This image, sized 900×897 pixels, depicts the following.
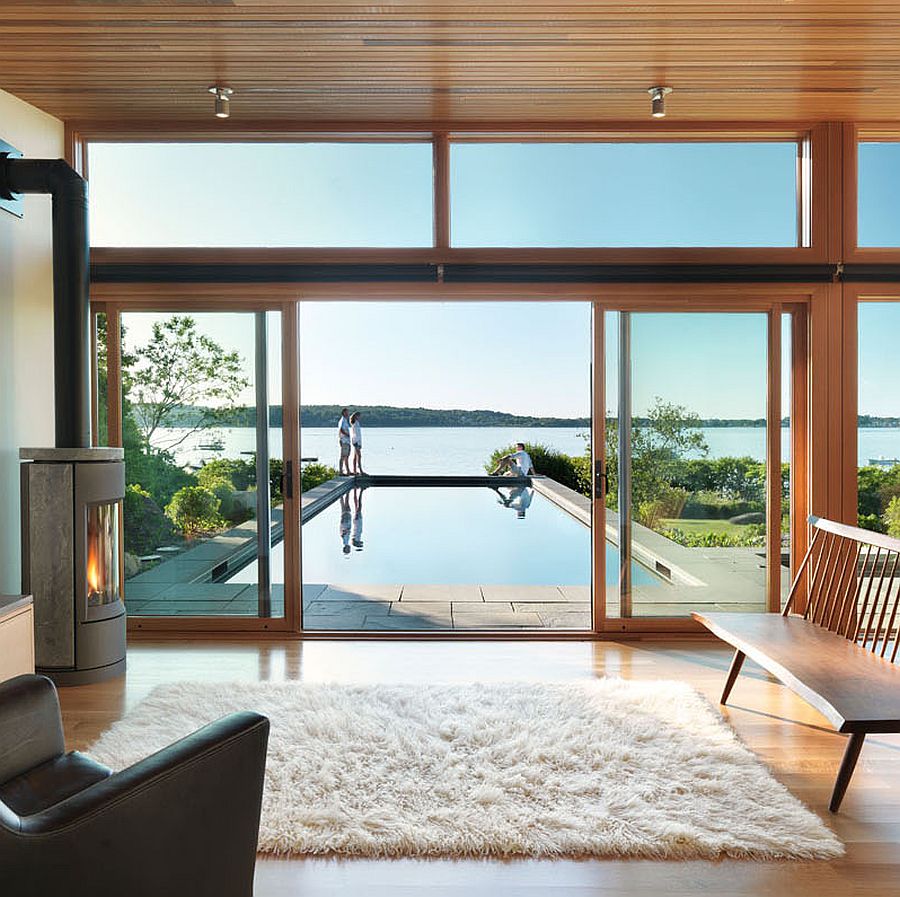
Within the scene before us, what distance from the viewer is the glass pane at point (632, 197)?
187 inches

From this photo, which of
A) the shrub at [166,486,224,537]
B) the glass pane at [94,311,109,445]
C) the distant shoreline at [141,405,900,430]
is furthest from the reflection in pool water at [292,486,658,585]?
the distant shoreline at [141,405,900,430]

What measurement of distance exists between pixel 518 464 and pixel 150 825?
1369cm

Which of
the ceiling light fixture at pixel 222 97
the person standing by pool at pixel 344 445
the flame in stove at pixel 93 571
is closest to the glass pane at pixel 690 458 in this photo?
the ceiling light fixture at pixel 222 97

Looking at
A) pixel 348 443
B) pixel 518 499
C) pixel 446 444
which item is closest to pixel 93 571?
pixel 518 499

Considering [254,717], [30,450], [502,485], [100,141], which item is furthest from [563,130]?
[502,485]

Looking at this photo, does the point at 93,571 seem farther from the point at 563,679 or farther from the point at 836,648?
the point at 836,648

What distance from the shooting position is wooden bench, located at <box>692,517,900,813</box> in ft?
8.14

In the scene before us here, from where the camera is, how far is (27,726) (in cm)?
196

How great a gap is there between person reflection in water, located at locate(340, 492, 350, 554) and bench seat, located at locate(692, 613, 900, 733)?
6.19 metres

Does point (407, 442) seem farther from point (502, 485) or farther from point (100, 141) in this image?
point (100, 141)

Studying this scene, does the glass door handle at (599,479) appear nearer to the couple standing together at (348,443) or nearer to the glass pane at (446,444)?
the glass pane at (446,444)

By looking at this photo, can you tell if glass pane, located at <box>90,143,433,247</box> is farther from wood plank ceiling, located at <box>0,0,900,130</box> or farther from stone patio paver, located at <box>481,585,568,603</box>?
stone patio paver, located at <box>481,585,568,603</box>

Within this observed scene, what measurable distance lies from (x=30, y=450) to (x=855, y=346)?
4617mm

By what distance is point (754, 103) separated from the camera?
4359 mm
